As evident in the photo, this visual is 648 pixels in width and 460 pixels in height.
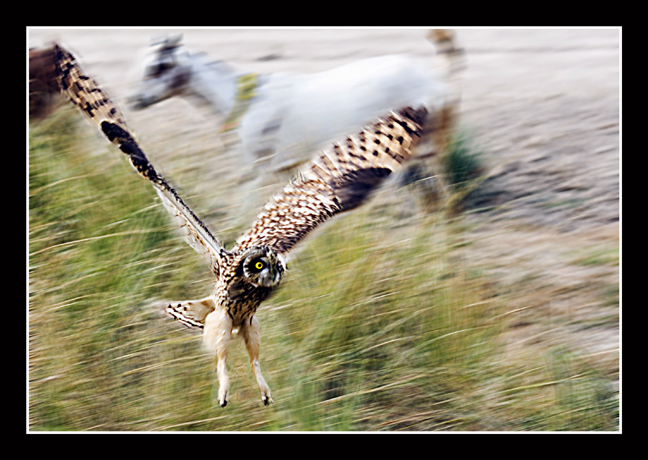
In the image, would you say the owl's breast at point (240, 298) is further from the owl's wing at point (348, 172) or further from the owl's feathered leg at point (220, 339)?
the owl's wing at point (348, 172)

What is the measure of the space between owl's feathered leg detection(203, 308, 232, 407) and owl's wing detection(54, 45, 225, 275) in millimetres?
148

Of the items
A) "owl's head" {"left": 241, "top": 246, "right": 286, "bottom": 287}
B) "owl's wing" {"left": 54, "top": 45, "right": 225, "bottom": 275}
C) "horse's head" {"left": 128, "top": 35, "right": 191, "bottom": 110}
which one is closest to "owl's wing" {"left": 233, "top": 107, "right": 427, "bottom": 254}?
"owl's head" {"left": 241, "top": 246, "right": 286, "bottom": 287}

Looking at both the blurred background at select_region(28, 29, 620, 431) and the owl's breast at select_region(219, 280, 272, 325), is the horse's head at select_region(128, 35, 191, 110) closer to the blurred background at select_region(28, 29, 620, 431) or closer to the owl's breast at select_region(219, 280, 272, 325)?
the blurred background at select_region(28, 29, 620, 431)

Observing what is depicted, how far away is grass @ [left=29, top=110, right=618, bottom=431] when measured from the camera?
2.40 metres

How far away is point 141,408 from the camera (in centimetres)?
241

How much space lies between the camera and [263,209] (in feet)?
7.84

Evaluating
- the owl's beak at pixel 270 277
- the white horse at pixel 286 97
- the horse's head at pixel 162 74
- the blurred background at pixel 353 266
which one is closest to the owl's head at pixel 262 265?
the owl's beak at pixel 270 277

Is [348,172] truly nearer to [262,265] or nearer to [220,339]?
[262,265]

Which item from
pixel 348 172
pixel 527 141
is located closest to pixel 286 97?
pixel 348 172

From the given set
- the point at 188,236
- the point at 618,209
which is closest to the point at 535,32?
the point at 618,209

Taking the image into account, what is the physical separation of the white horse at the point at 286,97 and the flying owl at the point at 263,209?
54 millimetres

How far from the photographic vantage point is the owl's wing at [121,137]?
92.6 inches

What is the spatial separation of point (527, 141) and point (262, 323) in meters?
1.03

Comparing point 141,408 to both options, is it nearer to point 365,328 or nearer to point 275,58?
point 365,328
